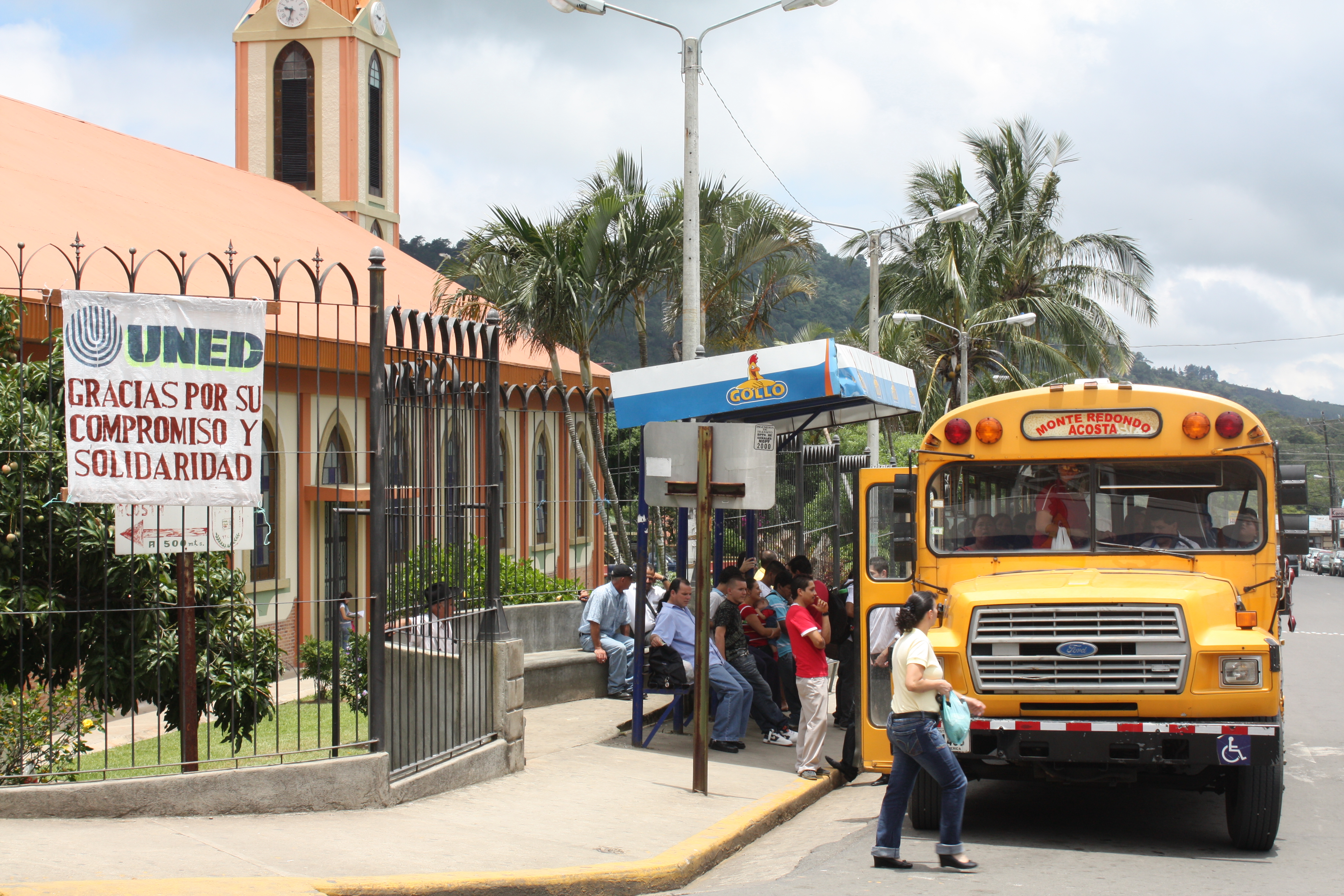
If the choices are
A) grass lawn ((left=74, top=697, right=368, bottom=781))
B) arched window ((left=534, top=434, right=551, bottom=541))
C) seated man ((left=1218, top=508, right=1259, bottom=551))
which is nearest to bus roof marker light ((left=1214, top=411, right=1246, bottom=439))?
seated man ((left=1218, top=508, right=1259, bottom=551))

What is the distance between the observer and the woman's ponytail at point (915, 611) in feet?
23.7

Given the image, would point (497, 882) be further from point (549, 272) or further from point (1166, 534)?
point (549, 272)

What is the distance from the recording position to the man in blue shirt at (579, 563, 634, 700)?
42.9 feet

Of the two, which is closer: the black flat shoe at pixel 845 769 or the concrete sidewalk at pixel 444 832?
the concrete sidewalk at pixel 444 832

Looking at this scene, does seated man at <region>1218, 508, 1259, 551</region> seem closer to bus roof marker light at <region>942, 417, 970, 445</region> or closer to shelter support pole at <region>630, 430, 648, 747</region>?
bus roof marker light at <region>942, 417, 970, 445</region>

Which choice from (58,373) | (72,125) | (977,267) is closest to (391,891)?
(58,373)

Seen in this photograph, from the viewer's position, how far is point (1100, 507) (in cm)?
840

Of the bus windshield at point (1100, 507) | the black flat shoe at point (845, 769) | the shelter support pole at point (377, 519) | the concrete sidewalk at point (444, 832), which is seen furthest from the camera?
the black flat shoe at point (845, 769)

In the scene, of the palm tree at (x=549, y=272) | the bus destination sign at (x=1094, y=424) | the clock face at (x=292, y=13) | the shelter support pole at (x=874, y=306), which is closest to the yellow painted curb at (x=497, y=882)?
the bus destination sign at (x=1094, y=424)

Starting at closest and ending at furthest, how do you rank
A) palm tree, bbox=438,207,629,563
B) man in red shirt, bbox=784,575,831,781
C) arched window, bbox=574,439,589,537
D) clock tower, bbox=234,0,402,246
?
1. man in red shirt, bbox=784,575,831,781
2. arched window, bbox=574,439,589,537
3. palm tree, bbox=438,207,629,563
4. clock tower, bbox=234,0,402,246

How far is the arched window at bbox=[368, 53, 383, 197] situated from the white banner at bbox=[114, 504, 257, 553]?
116ft

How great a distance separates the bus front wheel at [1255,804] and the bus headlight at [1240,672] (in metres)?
0.44

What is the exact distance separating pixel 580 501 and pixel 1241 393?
17959 centimetres

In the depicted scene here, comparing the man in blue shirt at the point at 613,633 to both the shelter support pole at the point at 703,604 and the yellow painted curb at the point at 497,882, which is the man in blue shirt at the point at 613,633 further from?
the yellow painted curb at the point at 497,882
